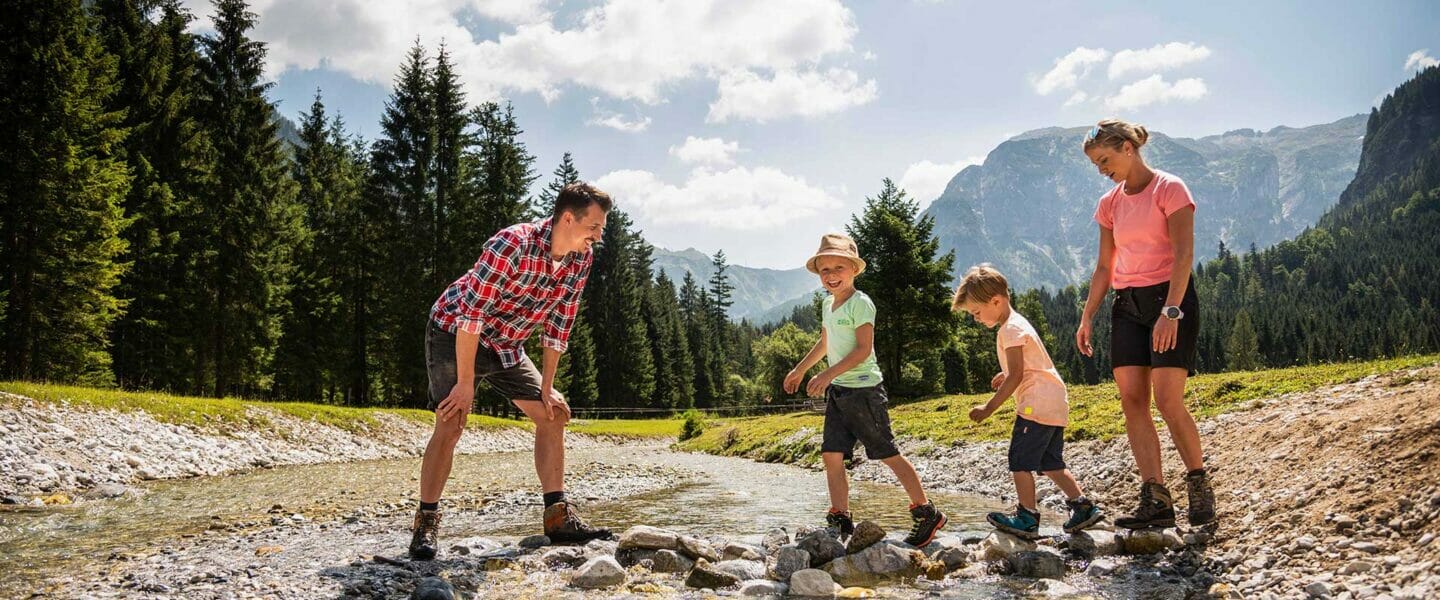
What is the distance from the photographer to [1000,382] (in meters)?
5.84

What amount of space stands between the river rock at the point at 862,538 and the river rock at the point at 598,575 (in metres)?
1.66

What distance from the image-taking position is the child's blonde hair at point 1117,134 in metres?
5.39

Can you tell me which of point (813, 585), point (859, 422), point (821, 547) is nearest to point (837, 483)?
point (859, 422)

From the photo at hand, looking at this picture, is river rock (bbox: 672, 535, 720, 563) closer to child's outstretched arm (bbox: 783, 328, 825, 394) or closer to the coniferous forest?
child's outstretched arm (bbox: 783, 328, 825, 394)

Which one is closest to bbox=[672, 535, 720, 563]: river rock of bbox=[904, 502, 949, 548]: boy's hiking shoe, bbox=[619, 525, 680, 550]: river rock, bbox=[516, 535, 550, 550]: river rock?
bbox=[619, 525, 680, 550]: river rock

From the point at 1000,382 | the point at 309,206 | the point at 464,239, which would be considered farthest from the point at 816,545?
the point at 309,206

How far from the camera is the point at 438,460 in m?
5.26

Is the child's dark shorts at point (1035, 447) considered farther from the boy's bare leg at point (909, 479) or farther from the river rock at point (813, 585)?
the river rock at point (813, 585)

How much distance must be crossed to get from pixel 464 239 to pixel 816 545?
33965 mm

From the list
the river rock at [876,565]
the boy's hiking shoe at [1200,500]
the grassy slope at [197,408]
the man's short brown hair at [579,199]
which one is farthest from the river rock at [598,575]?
the grassy slope at [197,408]

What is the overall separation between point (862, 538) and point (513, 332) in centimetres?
310

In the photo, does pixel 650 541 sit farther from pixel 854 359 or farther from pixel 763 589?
pixel 854 359

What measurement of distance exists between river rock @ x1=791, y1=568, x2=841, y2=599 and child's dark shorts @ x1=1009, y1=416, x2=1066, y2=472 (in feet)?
6.50

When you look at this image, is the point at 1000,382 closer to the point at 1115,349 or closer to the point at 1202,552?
the point at 1115,349
